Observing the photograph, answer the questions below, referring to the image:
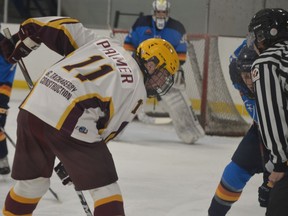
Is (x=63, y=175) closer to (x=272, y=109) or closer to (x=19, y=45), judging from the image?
(x=19, y=45)

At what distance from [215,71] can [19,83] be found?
2.94 m

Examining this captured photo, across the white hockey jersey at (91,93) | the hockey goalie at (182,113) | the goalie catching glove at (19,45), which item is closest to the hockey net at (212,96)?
the hockey goalie at (182,113)

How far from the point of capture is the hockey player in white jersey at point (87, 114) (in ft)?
6.57

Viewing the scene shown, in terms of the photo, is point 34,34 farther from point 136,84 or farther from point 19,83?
point 19,83

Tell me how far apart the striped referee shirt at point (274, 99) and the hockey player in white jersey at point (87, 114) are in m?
0.35

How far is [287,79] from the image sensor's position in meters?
1.92

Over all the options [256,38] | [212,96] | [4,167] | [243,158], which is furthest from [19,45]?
[212,96]

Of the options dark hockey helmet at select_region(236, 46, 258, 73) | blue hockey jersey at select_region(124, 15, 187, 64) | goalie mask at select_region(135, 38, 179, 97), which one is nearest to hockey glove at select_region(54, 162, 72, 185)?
goalie mask at select_region(135, 38, 179, 97)

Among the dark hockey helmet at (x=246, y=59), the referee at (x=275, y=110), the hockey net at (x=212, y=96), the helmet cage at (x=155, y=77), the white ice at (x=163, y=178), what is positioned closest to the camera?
the referee at (x=275, y=110)

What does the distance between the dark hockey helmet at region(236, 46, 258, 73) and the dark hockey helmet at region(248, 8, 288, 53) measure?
43 centimetres

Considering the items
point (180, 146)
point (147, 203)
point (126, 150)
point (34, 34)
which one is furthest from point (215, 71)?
point (34, 34)

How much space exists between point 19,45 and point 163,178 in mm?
1673

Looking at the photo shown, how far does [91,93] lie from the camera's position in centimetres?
198

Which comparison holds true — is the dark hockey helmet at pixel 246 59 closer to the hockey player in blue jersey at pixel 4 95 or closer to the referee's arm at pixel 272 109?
the referee's arm at pixel 272 109
